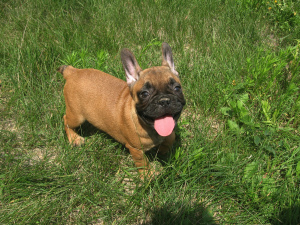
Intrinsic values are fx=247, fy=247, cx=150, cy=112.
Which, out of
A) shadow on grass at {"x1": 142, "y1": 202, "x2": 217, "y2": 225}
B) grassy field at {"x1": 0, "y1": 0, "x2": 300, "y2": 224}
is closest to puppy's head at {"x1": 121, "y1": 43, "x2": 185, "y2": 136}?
grassy field at {"x1": 0, "y1": 0, "x2": 300, "y2": 224}

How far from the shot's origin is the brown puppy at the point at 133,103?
2.92 meters

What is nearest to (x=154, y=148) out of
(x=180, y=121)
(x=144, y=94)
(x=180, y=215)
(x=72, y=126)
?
(x=180, y=121)

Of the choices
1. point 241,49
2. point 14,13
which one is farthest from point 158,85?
point 14,13

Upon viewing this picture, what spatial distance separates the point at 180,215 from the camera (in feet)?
9.23

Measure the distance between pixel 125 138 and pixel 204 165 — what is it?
1.14m

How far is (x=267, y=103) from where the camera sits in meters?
3.77

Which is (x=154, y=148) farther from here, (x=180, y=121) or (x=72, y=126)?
(x=72, y=126)

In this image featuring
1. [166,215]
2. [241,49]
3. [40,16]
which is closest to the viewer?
[166,215]

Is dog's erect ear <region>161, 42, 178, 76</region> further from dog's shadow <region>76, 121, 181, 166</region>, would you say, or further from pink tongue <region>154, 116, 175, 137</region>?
dog's shadow <region>76, 121, 181, 166</region>

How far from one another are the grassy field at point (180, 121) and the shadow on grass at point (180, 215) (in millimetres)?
15

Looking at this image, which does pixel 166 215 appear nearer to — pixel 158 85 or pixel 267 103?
pixel 158 85

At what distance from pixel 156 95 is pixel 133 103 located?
0.46 meters

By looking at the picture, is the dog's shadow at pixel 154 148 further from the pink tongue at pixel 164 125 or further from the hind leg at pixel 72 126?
the pink tongue at pixel 164 125

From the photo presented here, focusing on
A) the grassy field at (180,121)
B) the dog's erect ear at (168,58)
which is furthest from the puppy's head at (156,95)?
the grassy field at (180,121)
